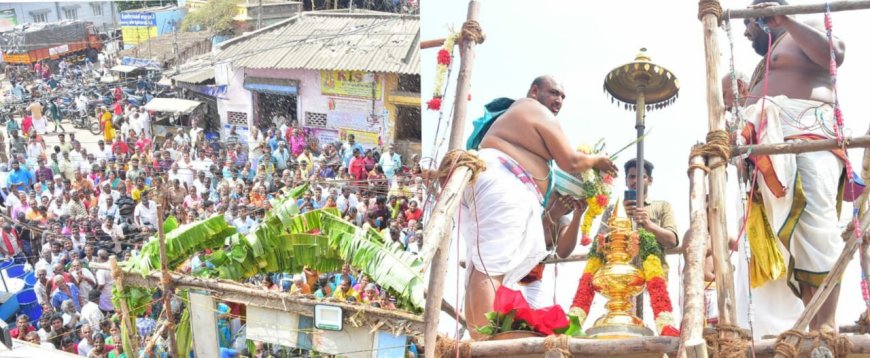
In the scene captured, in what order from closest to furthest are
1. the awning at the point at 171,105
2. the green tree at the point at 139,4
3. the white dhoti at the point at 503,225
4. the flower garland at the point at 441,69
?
1. the white dhoti at the point at 503,225
2. the flower garland at the point at 441,69
3. the awning at the point at 171,105
4. the green tree at the point at 139,4

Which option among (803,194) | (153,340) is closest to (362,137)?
(153,340)

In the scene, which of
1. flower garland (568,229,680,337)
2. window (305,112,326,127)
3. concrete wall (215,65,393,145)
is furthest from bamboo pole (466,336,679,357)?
window (305,112,326,127)

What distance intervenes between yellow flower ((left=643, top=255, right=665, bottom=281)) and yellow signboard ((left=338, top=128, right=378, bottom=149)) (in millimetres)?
3172

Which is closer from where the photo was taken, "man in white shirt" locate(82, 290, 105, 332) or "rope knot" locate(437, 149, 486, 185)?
"rope knot" locate(437, 149, 486, 185)

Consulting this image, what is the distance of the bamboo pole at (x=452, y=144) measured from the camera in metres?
3.35

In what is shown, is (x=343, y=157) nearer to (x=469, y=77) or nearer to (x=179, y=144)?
(x=179, y=144)

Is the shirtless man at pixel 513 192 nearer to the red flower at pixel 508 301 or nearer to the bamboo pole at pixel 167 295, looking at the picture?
the red flower at pixel 508 301

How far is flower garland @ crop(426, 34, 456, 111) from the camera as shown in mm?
4277

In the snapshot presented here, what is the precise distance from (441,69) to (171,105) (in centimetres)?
366

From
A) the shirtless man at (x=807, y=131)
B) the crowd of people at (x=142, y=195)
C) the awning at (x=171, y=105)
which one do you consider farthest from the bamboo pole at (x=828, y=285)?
the awning at (x=171, y=105)

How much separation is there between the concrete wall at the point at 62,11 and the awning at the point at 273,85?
1.56 metres

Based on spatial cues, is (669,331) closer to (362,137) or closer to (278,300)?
(278,300)

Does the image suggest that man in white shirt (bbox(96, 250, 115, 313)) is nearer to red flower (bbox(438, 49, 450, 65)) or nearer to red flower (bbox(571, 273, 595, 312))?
red flower (bbox(438, 49, 450, 65))

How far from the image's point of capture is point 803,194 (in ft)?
12.2
